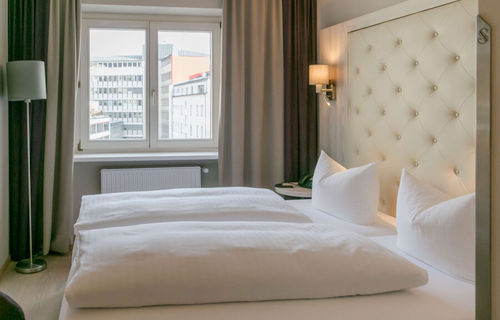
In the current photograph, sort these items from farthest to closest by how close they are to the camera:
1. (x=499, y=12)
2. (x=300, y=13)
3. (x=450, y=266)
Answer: (x=300, y=13) < (x=450, y=266) < (x=499, y=12)

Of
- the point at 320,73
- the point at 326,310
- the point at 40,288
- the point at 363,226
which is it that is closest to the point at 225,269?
the point at 326,310

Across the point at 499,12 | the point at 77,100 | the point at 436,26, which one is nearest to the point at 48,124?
the point at 77,100

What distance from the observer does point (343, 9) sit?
3.74 metres

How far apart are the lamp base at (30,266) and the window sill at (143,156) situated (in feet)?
2.76

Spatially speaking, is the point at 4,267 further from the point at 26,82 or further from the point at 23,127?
the point at 26,82

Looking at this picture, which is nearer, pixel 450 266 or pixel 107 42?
pixel 450 266

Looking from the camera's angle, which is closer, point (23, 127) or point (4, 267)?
point (4, 267)

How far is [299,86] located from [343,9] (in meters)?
0.74

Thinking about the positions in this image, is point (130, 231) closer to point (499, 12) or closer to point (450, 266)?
point (450, 266)

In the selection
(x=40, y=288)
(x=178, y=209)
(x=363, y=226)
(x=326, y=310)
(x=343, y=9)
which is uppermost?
(x=343, y=9)

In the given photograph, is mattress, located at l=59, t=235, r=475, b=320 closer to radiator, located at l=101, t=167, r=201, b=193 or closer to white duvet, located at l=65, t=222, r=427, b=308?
white duvet, located at l=65, t=222, r=427, b=308

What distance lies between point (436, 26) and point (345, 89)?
111 cm

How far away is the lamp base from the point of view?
11.4ft

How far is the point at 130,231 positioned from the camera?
6.01ft
